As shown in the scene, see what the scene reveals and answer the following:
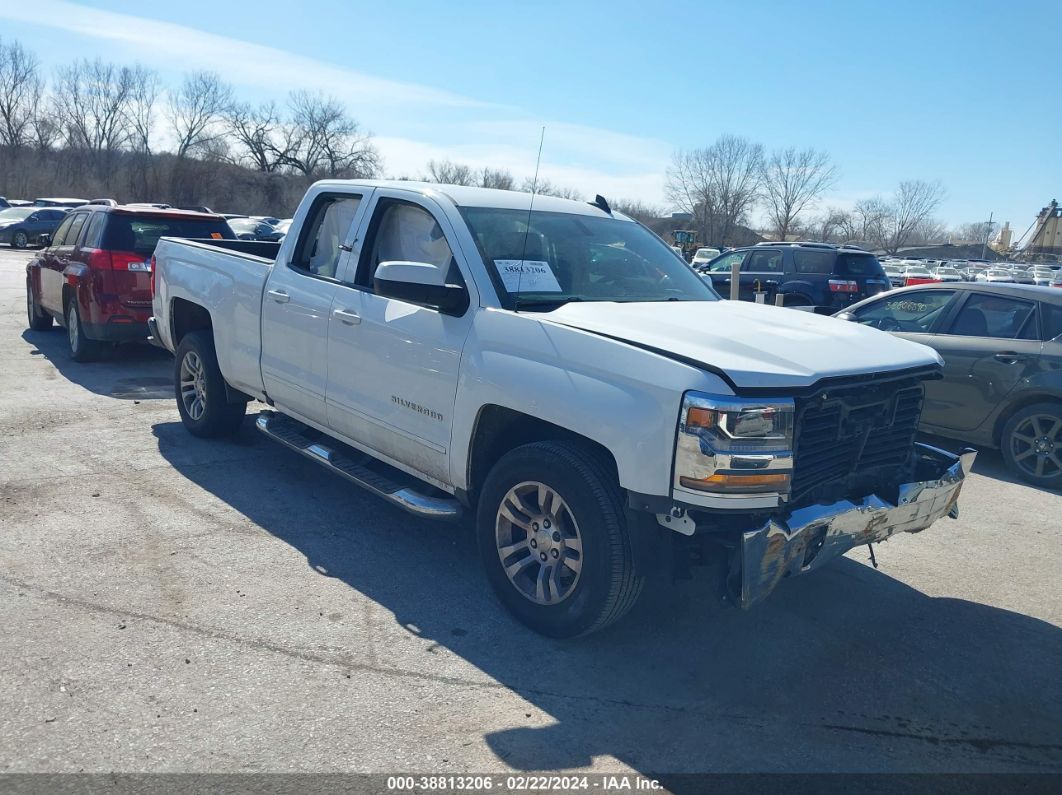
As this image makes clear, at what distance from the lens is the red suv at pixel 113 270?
9.70m

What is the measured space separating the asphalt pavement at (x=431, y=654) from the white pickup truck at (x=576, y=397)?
416mm

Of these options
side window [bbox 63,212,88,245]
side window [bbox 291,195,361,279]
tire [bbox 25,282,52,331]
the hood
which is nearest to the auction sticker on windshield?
the hood

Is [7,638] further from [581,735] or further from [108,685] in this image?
[581,735]

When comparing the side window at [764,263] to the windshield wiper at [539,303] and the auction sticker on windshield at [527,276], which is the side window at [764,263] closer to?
the auction sticker on windshield at [527,276]

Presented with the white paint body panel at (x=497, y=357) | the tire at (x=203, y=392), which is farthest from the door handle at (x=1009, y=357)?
the tire at (x=203, y=392)

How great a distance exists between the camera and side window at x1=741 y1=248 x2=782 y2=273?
16672 millimetres

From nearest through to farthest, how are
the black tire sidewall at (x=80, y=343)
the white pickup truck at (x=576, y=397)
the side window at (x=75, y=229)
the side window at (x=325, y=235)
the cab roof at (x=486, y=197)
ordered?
1. the white pickup truck at (x=576, y=397)
2. the cab roof at (x=486, y=197)
3. the side window at (x=325, y=235)
4. the black tire sidewall at (x=80, y=343)
5. the side window at (x=75, y=229)

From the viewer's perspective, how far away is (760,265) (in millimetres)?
16938

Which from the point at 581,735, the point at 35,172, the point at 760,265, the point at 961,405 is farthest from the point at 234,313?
the point at 35,172

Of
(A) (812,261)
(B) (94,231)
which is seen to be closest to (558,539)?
(B) (94,231)

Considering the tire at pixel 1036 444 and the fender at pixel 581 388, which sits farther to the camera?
the tire at pixel 1036 444

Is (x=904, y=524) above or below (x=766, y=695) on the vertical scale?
above

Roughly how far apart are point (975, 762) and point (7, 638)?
3982 millimetres

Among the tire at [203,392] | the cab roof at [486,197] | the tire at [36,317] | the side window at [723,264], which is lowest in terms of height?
the tire at [36,317]
